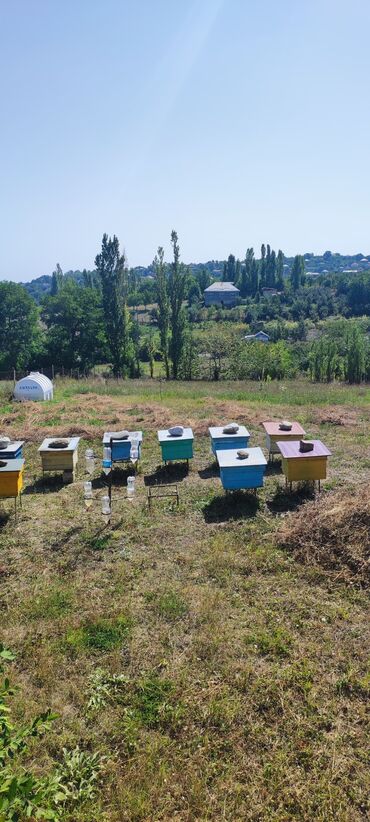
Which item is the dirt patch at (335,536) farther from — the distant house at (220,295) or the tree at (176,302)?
the distant house at (220,295)


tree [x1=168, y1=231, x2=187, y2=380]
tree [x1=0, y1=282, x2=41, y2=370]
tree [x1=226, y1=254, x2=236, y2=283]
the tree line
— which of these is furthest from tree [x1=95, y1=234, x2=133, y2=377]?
tree [x1=226, y1=254, x2=236, y2=283]

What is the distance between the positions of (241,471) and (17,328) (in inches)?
1508

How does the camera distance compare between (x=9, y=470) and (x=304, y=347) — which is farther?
(x=304, y=347)

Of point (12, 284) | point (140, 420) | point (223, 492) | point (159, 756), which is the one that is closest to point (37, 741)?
point (159, 756)

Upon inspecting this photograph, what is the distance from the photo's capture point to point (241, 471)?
32.2 ft

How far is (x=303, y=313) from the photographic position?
286ft

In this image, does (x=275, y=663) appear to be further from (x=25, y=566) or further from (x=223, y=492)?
(x=223, y=492)

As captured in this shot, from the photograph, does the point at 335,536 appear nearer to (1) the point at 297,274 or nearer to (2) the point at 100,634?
(2) the point at 100,634

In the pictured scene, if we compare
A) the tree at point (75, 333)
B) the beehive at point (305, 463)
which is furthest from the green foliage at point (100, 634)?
the tree at point (75, 333)

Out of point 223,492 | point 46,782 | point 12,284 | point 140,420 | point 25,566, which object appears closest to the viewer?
point 46,782

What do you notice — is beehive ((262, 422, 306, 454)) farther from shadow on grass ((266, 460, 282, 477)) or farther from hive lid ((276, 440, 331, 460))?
hive lid ((276, 440, 331, 460))

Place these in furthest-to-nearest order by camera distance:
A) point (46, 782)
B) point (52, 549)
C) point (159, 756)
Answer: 1. point (52, 549)
2. point (159, 756)
3. point (46, 782)

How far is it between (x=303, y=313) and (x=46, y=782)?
8983 centimetres

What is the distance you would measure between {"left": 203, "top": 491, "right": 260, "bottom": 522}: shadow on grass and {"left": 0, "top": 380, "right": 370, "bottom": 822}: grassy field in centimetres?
4
